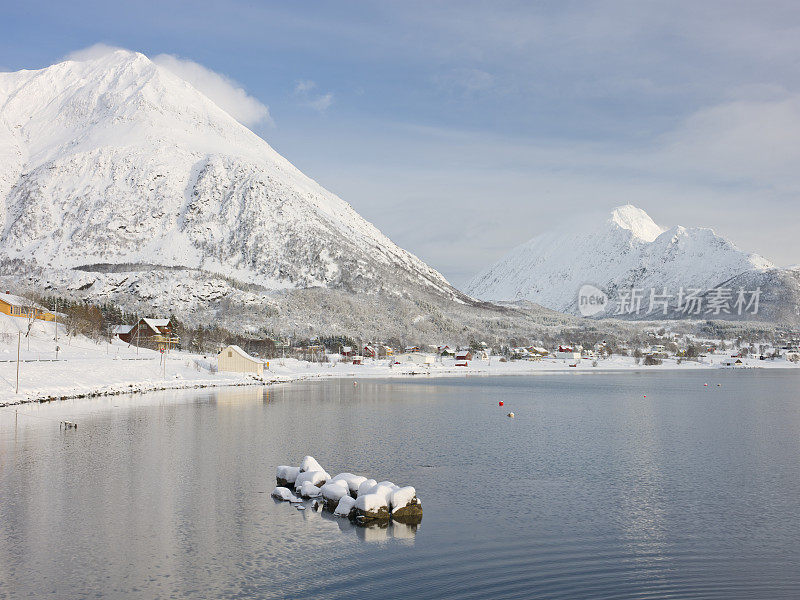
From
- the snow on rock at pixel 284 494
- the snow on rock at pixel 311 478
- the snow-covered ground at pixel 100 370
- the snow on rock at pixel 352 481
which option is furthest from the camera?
the snow-covered ground at pixel 100 370

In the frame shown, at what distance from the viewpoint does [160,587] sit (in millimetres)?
18562

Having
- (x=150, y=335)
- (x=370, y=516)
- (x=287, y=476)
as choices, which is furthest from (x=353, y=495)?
(x=150, y=335)

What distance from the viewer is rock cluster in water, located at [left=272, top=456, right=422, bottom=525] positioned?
25.7m

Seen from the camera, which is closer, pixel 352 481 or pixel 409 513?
pixel 409 513

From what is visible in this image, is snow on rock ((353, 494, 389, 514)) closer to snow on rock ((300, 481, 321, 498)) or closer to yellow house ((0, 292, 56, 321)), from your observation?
snow on rock ((300, 481, 321, 498))

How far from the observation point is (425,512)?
88.6 ft

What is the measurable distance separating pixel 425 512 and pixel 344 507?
3202mm

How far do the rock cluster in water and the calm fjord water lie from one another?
0.79 meters

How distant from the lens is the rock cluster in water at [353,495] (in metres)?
25.7

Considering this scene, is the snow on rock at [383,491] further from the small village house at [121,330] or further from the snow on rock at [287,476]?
the small village house at [121,330]

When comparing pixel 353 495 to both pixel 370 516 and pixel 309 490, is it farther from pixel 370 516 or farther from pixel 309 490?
pixel 370 516

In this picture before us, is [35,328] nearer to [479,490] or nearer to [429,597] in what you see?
[479,490]

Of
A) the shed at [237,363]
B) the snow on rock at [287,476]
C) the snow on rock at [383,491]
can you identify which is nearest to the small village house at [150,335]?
the shed at [237,363]

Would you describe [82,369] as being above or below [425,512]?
above
